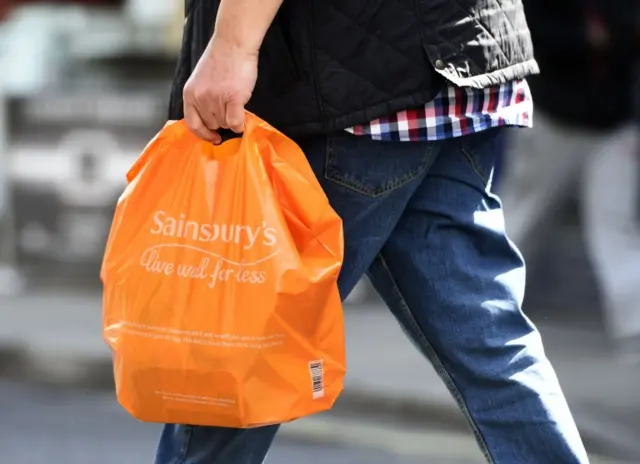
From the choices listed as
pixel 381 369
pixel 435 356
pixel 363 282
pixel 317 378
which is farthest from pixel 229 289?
pixel 363 282

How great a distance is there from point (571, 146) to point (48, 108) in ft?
9.02

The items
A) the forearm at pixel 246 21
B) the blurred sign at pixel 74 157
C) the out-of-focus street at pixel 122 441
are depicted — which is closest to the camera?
the forearm at pixel 246 21

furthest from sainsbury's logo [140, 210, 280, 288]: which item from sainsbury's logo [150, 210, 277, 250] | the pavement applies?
the pavement

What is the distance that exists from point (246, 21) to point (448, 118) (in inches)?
16.5

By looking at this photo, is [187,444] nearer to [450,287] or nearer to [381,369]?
[450,287]

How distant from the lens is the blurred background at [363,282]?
16.8 feet

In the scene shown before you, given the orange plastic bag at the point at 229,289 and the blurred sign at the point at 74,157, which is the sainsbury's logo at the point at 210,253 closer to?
the orange plastic bag at the point at 229,289

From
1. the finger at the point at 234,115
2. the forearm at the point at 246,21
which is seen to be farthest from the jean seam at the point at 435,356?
the forearm at the point at 246,21

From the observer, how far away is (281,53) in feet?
8.26

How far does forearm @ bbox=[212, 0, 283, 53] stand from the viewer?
7.74 feet

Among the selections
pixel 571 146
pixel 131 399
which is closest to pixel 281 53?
pixel 131 399

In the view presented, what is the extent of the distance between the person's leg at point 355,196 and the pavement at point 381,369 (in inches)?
91.5

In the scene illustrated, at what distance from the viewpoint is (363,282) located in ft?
23.2

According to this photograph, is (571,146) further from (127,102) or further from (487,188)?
(487,188)
